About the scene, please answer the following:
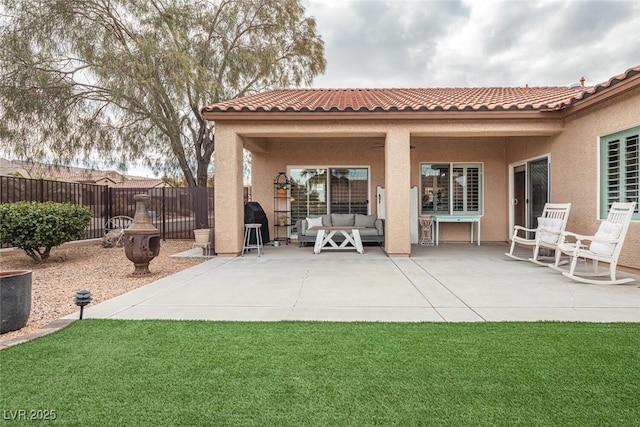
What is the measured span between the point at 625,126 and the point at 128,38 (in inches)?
523

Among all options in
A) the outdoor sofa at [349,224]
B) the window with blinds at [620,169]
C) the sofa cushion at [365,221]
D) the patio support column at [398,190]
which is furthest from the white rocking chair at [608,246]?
the sofa cushion at [365,221]

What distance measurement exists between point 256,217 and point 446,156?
20.8ft

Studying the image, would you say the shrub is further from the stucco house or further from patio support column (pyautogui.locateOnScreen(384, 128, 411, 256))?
patio support column (pyautogui.locateOnScreen(384, 128, 411, 256))

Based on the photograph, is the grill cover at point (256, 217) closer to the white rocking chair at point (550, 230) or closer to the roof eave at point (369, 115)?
the roof eave at point (369, 115)

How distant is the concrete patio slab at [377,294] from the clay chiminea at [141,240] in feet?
2.32

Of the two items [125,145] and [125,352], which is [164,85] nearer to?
[125,145]

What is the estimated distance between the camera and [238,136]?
847 centimetres

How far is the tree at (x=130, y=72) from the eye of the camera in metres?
10.1

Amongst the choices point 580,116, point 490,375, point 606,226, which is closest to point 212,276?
point 490,375

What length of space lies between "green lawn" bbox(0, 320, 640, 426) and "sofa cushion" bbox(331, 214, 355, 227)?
7.22 metres

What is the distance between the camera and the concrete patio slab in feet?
12.7

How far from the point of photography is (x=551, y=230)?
670 cm

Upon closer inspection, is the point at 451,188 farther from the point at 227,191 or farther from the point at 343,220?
the point at 227,191

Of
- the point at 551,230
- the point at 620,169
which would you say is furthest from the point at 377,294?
the point at 620,169
